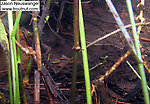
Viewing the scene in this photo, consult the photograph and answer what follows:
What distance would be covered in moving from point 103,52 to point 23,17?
0.78m

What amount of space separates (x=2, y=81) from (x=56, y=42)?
679 mm

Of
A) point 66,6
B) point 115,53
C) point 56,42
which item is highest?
point 66,6

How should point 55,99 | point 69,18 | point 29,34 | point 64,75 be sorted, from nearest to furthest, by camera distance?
point 55,99
point 64,75
point 29,34
point 69,18

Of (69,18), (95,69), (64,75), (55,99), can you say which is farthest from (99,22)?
(55,99)

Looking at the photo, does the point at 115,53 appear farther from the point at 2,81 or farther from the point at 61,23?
the point at 2,81

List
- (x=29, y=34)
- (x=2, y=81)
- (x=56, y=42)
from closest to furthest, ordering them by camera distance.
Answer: (x=2, y=81), (x=29, y=34), (x=56, y=42)

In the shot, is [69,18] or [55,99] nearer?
[55,99]

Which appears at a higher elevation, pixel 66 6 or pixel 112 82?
pixel 66 6

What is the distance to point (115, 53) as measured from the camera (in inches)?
54.0

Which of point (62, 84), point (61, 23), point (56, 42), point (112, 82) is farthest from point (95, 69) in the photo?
point (61, 23)

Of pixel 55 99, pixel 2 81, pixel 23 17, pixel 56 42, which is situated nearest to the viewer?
pixel 55 99

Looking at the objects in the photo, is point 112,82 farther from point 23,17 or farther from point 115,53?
point 23,17

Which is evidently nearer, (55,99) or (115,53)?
(55,99)

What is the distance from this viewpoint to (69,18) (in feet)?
5.71
